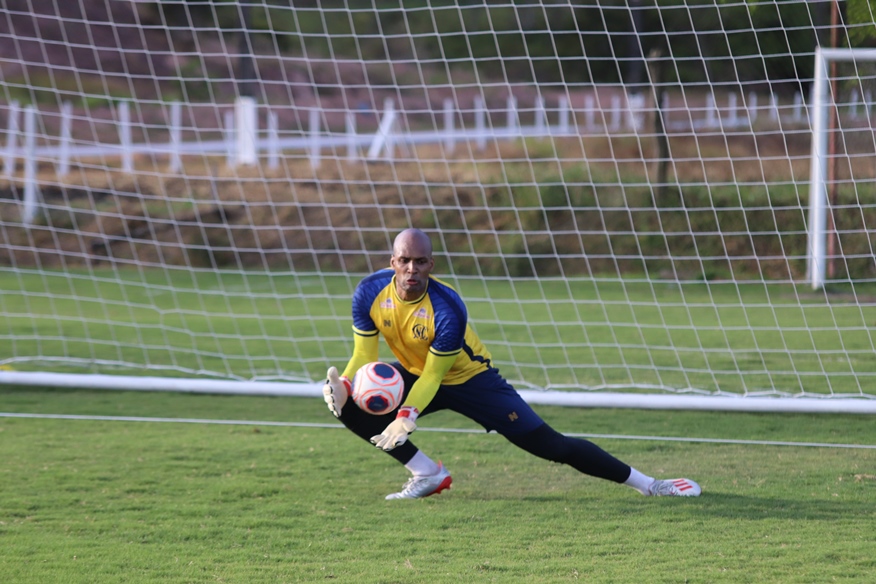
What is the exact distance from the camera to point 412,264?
15.3ft

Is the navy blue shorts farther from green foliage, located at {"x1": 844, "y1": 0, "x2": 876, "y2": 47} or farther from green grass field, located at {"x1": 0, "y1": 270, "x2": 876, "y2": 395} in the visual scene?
green foliage, located at {"x1": 844, "y1": 0, "x2": 876, "y2": 47}

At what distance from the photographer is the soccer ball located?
480 centimetres

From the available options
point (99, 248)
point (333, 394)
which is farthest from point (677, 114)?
point (333, 394)

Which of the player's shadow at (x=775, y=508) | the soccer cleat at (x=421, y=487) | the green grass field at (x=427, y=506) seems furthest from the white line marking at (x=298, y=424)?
the soccer cleat at (x=421, y=487)

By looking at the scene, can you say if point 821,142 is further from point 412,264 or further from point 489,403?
point 412,264

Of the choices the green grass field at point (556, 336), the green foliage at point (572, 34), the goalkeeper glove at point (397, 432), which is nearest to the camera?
the goalkeeper glove at point (397, 432)

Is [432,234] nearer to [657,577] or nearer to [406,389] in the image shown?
[406,389]

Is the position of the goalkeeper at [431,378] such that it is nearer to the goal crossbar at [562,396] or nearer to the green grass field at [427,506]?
the green grass field at [427,506]

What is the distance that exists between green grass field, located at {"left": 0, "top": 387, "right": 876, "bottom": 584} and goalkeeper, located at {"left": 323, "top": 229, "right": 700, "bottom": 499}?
0.14 metres

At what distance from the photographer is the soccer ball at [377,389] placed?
4805mm

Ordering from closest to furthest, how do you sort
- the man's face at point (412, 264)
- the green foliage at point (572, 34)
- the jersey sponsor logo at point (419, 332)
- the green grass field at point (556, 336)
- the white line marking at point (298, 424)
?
the man's face at point (412, 264), the jersey sponsor logo at point (419, 332), the white line marking at point (298, 424), the green foliage at point (572, 34), the green grass field at point (556, 336)

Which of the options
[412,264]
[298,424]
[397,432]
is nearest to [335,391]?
[397,432]

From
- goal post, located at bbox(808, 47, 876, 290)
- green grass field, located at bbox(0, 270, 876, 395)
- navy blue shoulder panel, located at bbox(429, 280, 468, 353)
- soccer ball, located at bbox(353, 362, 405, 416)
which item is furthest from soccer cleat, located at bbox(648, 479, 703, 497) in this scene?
goal post, located at bbox(808, 47, 876, 290)

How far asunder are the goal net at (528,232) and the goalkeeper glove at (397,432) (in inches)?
93.5
